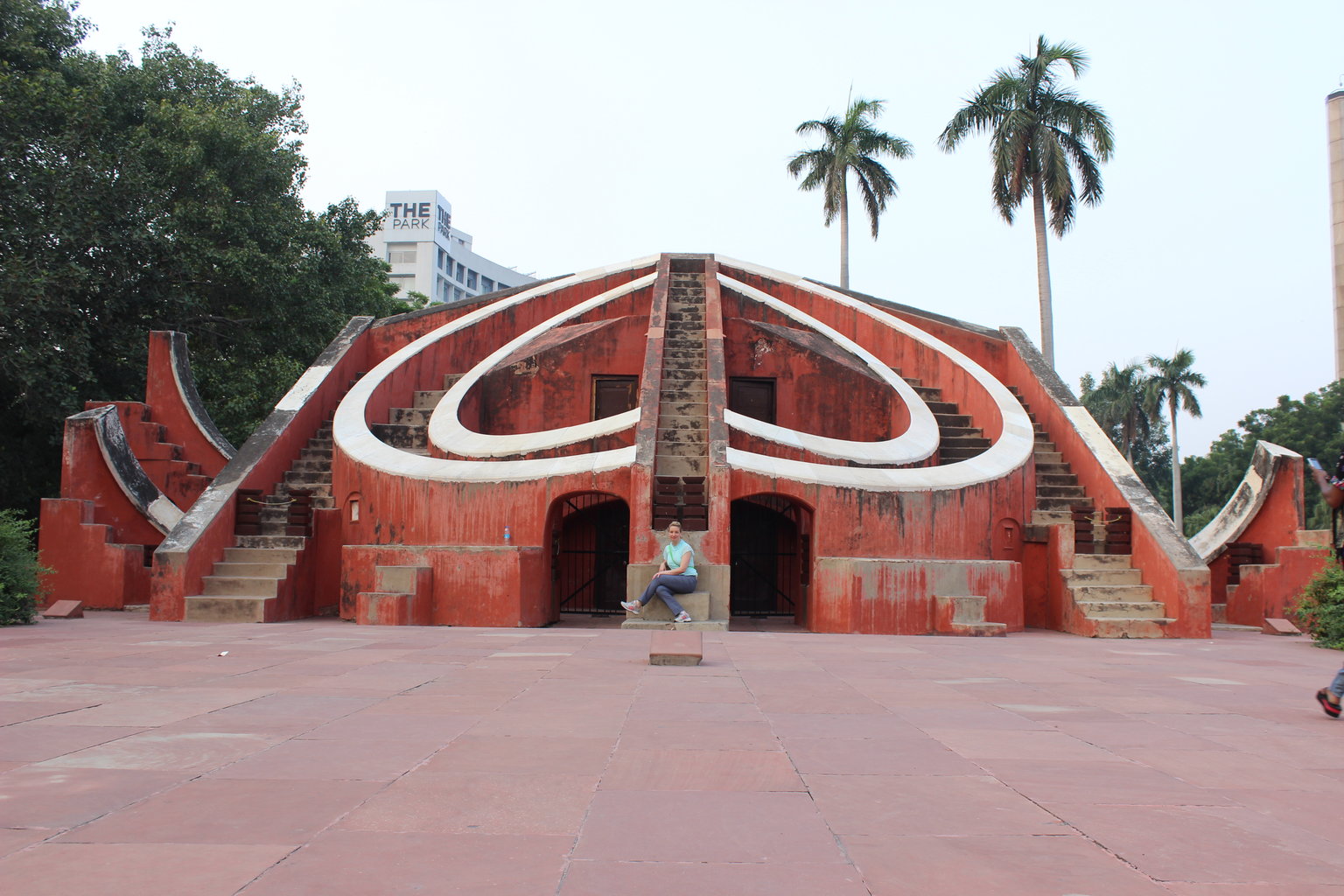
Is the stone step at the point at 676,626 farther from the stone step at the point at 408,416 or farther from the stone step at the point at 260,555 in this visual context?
the stone step at the point at 408,416

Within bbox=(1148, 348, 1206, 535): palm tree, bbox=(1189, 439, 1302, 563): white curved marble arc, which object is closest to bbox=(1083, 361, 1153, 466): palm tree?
bbox=(1148, 348, 1206, 535): palm tree

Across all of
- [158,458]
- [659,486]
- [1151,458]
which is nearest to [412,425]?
[158,458]

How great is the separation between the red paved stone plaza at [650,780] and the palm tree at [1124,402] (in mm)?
36889

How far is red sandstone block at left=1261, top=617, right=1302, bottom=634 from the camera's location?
34.5ft

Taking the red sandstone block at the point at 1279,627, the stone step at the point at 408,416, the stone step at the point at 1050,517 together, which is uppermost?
the stone step at the point at 408,416

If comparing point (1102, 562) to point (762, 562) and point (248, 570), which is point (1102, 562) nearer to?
point (762, 562)

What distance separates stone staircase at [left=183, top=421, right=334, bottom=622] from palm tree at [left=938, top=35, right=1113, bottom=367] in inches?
582

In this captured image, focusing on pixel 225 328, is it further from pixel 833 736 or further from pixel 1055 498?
pixel 833 736

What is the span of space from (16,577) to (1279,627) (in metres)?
11.5

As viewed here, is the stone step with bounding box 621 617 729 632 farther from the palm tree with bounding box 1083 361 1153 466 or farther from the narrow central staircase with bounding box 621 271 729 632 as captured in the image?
the palm tree with bounding box 1083 361 1153 466

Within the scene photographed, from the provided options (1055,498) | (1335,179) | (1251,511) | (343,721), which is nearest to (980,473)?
(1055,498)

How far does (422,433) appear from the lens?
514 inches

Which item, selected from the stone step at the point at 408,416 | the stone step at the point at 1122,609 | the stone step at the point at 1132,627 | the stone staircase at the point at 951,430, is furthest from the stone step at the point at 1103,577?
the stone step at the point at 408,416

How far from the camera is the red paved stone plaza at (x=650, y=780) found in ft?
7.71
